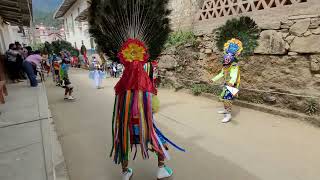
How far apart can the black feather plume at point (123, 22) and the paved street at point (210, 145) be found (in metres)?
1.56

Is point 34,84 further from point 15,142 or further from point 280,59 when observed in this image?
point 280,59

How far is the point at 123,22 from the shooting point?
2.92m

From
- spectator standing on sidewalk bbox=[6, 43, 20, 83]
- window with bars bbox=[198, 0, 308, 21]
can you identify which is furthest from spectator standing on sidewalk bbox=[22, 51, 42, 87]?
window with bars bbox=[198, 0, 308, 21]

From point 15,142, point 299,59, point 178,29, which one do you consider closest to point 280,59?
point 299,59

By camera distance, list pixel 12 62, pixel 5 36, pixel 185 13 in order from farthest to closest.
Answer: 1. pixel 5 36
2. pixel 12 62
3. pixel 185 13

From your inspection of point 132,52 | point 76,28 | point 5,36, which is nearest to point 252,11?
point 132,52

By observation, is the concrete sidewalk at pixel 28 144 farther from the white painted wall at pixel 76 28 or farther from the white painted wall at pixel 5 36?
the white painted wall at pixel 76 28

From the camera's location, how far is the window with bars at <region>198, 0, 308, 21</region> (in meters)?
5.77

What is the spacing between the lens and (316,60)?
4930mm

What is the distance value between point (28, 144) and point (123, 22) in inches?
102

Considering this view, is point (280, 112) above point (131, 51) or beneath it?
beneath

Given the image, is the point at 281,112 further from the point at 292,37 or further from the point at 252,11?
the point at 252,11

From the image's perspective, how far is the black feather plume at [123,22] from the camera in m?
2.91

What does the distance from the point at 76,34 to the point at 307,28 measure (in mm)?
29272
